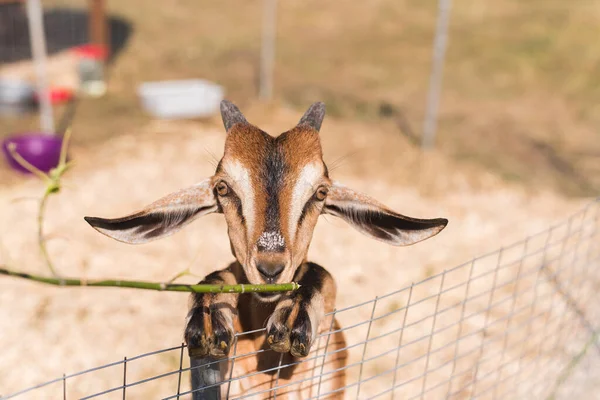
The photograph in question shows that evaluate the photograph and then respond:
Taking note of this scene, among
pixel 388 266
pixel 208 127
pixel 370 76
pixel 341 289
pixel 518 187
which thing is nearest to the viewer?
pixel 341 289

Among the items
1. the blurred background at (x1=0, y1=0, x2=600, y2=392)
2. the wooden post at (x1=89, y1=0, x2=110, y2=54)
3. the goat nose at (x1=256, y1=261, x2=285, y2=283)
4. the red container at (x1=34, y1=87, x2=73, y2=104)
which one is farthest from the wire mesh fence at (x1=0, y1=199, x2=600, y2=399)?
the wooden post at (x1=89, y1=0, x2=110, y2=54)

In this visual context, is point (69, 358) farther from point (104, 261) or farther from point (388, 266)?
point (388, 266)

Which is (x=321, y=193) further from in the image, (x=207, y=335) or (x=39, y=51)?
(x=39, y=51)

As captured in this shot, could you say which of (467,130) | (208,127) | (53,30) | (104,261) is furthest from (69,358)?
(53,30)

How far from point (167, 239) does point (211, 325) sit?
4.85 meters

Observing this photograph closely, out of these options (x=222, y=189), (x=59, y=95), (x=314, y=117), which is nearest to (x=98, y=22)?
(x=59, y=95)

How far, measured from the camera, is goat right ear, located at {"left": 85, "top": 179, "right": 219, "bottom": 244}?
2.90m

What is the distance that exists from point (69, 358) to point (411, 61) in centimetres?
1153

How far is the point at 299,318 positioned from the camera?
9.16 ft

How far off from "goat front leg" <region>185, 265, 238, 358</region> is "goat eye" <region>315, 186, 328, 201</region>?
63cm

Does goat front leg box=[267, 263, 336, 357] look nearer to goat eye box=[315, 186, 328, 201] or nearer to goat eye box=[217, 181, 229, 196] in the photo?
goat eye box=[315, 186, 328, 201]

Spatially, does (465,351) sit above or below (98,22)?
below

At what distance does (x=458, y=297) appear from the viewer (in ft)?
21.8

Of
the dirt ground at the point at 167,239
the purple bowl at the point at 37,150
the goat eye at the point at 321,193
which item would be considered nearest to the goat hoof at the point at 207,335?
the goat eye at the point at 321,193
